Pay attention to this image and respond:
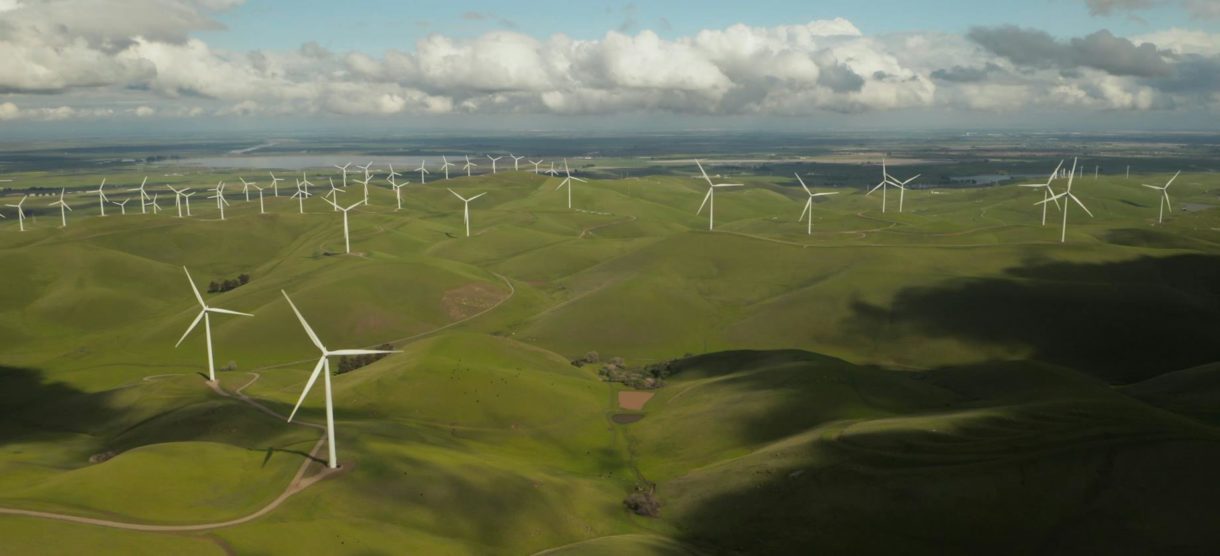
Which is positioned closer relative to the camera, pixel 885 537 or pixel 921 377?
pixel 885 537

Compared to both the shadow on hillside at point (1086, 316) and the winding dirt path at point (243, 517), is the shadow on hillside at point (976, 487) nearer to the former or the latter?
the winding dirt path at point (243, 517)

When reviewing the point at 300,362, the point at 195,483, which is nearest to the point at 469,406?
the point at 195,483

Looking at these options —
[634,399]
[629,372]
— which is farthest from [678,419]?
[629,372]

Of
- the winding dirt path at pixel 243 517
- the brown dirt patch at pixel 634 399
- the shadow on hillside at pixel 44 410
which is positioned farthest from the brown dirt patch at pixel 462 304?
the winding dirt path at pixel 243 517

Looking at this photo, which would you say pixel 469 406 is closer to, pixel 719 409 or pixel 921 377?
pixel 719 409

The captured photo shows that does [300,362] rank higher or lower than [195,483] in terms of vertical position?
lower

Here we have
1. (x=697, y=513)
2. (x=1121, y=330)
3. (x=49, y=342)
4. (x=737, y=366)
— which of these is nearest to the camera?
(x=697, y=513)

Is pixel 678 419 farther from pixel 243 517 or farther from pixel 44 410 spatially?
pixel 44 410

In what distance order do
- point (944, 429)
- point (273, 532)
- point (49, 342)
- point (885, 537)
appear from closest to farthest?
1. point (273, 532)
2. point (885, 537)
3. point (944, 429)
4. point (49, 342)
